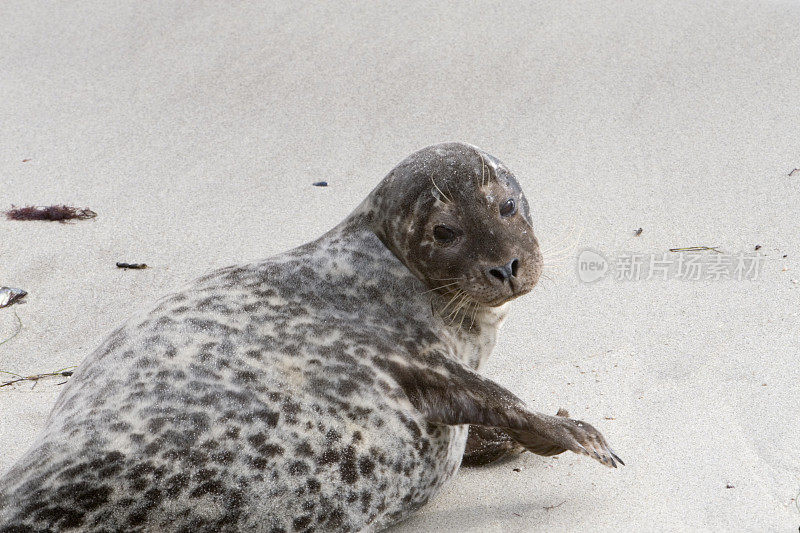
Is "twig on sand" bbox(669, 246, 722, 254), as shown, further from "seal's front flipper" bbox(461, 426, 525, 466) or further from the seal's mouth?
the seal's mouth

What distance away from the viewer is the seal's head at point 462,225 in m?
3.41

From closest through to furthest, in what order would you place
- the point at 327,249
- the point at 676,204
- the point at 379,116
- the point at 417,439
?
the point at 417,439 < the point at 327,249 < the point at 676,204 < the point at 379,116

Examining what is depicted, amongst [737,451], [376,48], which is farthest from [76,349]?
[376,48]

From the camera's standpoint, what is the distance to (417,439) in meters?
3.25

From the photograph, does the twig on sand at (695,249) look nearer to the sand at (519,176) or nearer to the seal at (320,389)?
the sand at (519,176)

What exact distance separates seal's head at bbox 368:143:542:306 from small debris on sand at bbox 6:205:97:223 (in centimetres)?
382

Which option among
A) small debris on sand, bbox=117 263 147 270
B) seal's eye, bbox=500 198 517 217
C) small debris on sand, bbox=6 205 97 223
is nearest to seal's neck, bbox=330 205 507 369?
seal's eye, bbox=500 198 517 217

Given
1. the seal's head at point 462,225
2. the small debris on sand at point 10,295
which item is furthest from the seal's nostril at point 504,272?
the small debris on sand at point 10,295

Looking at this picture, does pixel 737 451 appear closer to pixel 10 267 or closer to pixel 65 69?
pixel 10 267

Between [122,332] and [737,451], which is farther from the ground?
[122,332]

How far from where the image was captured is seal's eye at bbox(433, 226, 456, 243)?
3477mm

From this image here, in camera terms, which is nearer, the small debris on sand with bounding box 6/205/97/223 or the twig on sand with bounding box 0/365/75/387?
the twig on sand with bounding box 0/365/75/387

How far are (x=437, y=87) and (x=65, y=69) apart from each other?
12.5 feet

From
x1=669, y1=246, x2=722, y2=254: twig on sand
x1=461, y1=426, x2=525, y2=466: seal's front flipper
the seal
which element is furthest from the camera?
x1=669, y1=246, x2=722, y2=254: twig on sand
